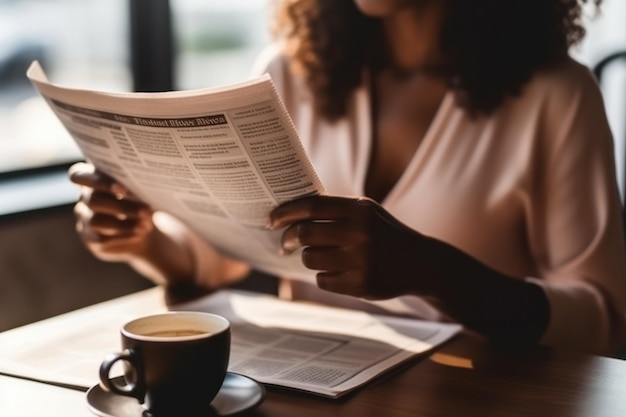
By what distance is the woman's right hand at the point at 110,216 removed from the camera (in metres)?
1.10

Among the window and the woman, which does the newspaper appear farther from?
the window

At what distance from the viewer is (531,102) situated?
124 cm

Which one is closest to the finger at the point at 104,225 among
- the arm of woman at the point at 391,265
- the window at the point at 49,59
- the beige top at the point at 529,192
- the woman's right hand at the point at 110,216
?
the woman's right hand at the point at 110,216

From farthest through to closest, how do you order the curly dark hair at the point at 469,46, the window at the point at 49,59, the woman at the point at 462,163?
the window at the point at 49,59
the curly dark hair at the point at 469,46
the woman at the point at 462,163

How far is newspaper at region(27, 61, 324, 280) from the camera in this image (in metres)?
0.79

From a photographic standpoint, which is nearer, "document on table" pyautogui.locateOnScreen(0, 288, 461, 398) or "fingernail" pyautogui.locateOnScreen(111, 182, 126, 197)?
"document on table" pyautogui.locateOnScreen(0, 288, 461, 398)

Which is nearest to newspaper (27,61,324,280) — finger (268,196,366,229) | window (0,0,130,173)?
finger (268,196,366,229)

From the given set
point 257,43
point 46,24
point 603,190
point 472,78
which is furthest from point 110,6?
point 603,190

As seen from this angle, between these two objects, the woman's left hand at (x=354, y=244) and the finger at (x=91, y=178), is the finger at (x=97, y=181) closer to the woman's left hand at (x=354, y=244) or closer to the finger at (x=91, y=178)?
the finger at (x=91, y=178)

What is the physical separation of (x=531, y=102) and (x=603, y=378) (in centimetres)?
51

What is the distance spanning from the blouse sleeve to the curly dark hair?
74 mm

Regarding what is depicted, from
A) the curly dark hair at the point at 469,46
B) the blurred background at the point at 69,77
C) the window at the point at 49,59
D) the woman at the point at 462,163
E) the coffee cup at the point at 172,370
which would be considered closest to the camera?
the coffee cup at the point at 172,370

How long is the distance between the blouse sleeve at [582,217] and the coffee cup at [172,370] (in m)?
0.51

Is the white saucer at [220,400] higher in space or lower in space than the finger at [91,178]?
lower
